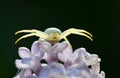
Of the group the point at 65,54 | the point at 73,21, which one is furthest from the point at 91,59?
the point at 73,21

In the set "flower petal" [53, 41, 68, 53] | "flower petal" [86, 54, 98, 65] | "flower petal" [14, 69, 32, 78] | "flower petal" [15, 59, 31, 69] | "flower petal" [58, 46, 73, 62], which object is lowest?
"flower petal" [14, 69, 32, 78]

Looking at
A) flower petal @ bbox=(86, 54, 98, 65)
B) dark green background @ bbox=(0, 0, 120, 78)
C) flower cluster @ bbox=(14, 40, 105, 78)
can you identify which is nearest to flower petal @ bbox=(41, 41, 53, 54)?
flower cluster @ bbox=(14, 40, 105, 78)

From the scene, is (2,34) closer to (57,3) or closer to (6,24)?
(6,24)

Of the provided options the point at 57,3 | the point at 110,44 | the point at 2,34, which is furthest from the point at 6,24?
the point at 110,44

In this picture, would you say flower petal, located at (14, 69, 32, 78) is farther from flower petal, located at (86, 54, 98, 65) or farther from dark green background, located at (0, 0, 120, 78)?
dark green background, located at (0, 0, 120, 78)

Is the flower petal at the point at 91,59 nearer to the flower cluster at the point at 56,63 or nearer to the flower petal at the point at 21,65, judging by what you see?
the flower cluster at the point at 56,63

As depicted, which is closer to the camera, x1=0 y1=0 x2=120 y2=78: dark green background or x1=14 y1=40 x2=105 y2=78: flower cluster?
x1=14 y1=40 x2=105 y2=78: flower cluster
